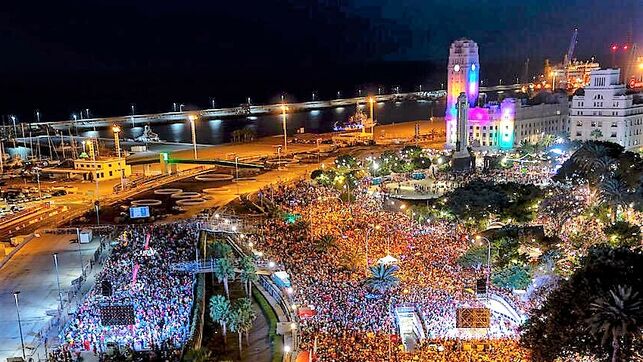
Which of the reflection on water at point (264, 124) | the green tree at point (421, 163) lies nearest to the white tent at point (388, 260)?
the green tree at point (421, 163)

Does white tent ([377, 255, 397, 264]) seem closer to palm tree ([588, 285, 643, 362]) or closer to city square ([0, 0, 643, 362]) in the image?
city square ([0, 0, 643, 362])

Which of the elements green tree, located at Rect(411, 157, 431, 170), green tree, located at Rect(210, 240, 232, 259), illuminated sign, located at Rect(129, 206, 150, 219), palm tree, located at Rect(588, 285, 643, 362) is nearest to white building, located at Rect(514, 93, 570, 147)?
green tree, located at Rect(411, 157, 431, 170)

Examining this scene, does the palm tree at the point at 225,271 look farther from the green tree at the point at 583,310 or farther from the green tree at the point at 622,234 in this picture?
the green tree at the point at 622,234

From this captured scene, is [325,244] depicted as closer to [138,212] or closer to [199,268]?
[199,268]

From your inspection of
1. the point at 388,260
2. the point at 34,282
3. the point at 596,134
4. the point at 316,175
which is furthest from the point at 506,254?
the point at 596,134

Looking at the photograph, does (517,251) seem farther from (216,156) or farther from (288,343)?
(216,156)

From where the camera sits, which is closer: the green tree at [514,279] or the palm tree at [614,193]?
the green tree at [514,279]
